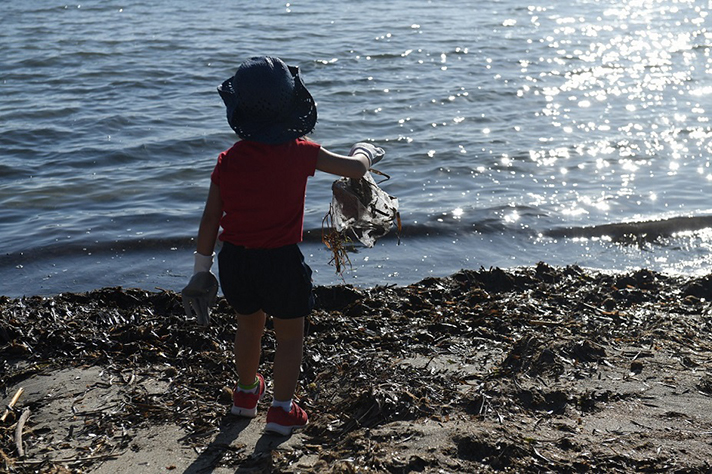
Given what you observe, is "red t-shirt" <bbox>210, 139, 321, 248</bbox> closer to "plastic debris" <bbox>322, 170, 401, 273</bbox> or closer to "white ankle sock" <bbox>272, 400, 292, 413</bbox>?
"plastic debris" <bbox>322, 170, 401, 273</bbox>

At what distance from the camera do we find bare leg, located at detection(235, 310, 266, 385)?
3869 millimetres

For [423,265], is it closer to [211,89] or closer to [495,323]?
[495,323]

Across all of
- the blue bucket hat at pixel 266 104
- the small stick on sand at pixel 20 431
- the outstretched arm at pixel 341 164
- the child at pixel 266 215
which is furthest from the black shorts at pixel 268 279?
the small stick on sand at pixel 20 431

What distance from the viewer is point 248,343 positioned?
3883 millimetres

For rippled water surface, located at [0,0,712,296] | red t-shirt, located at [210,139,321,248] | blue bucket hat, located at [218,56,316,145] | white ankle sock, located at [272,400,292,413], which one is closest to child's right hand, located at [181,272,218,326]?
red t-shirt, located at [210,139,321,248]

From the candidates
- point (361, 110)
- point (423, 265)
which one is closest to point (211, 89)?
point (361, 110)

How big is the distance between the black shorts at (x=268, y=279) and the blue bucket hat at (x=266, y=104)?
1.72 ft

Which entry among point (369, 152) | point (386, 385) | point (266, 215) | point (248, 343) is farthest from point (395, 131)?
point (266, 215)

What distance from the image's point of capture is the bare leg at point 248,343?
12.7ft

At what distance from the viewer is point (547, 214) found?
865cm

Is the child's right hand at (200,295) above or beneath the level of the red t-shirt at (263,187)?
beneath

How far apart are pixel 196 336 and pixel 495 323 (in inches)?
75.6

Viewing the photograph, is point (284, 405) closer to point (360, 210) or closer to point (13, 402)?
point (360, 210)

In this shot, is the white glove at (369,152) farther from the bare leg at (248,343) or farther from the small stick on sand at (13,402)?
the small stick on sand at (13,402)
